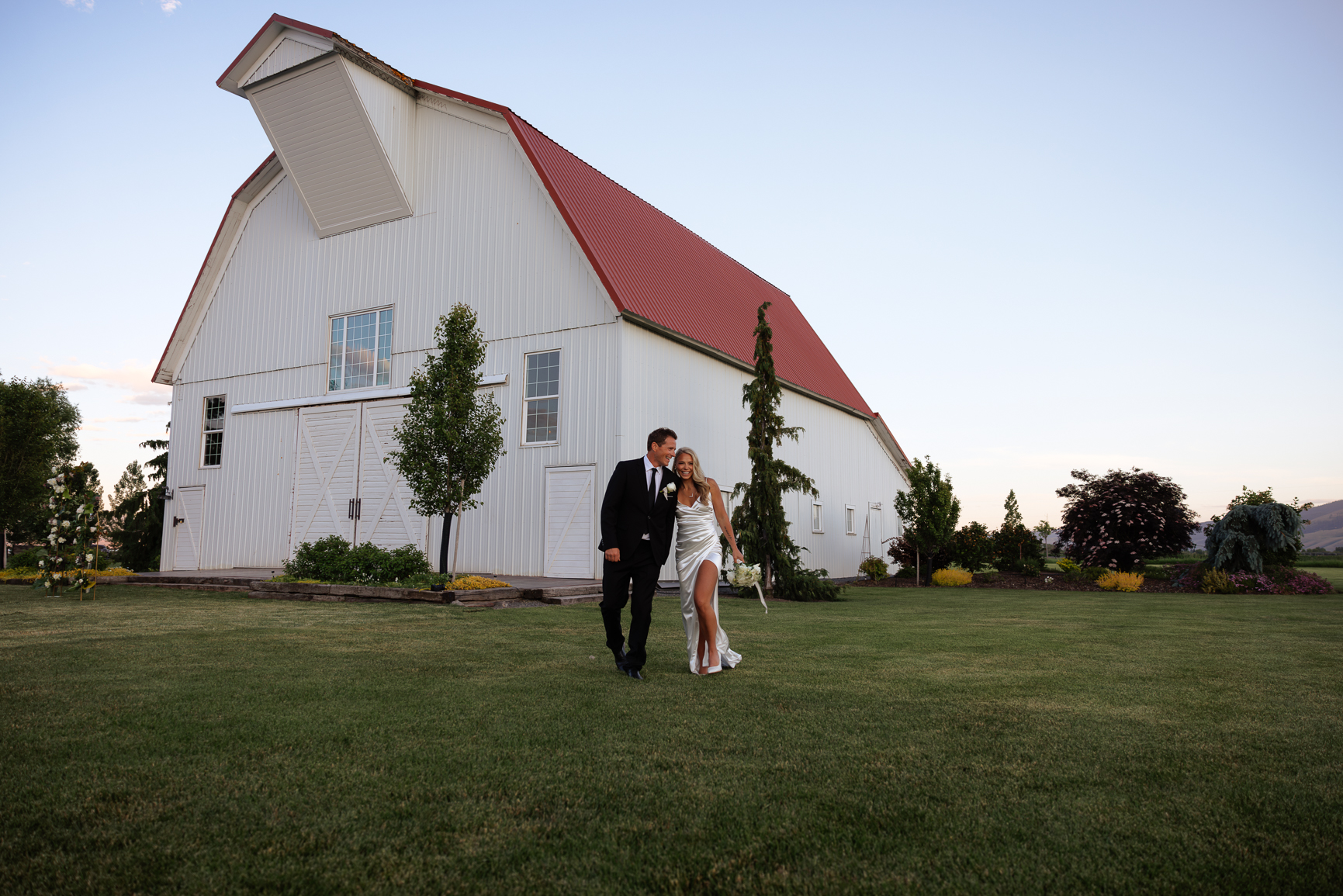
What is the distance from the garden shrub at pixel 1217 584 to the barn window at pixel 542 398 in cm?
1532

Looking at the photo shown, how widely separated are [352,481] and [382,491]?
101cm

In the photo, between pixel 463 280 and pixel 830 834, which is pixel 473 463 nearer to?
pixel 463 280

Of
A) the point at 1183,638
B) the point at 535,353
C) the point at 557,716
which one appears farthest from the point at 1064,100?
the point at 557,716

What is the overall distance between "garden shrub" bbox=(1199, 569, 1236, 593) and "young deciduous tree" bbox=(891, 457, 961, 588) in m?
5.76

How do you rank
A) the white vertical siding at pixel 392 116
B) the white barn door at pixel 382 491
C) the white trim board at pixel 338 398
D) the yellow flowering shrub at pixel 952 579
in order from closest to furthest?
the white vertical siding at pixel 392 116 → the white trim board at pixel 338 398 → the white barn door at pixel 382 491 → the yellow flowering shrub at pixel 952 579

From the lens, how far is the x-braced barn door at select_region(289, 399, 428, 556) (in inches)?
677

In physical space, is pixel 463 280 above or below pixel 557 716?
above

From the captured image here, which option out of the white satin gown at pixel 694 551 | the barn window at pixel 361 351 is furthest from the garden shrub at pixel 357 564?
the white satin gown at pixel 694 551

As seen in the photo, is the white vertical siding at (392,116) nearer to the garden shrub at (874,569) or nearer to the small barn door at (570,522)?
the small barn door at (570,522)

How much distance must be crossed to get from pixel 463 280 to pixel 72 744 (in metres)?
14.6

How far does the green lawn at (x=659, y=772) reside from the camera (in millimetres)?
2422

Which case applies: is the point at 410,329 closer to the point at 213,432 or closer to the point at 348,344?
the point at 348,344

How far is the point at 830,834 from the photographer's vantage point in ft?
8.77

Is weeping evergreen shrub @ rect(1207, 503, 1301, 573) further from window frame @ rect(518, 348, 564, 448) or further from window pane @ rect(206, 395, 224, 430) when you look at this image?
window pane @ rect(206, 395, 224, 430)
